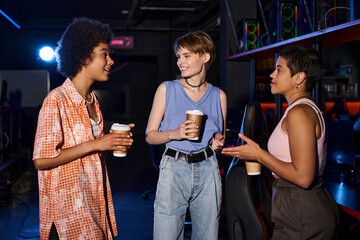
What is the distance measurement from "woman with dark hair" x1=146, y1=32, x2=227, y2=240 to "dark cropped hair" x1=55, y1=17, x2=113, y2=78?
0.44m

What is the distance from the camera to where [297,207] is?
1.46m

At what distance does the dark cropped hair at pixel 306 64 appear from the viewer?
1595mm

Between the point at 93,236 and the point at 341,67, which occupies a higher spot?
the point at 341,67

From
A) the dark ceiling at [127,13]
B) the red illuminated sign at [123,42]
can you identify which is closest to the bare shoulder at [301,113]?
the dark ceiling at [127,13]

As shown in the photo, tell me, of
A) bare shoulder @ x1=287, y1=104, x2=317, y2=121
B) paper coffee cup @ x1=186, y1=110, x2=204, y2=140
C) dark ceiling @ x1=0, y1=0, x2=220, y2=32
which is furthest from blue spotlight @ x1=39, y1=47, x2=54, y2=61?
bare shoulder @ x1=287, y1=104, x2=317, y2=121

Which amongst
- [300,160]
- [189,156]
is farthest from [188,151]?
[300,160]

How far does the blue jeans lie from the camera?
1784 mm

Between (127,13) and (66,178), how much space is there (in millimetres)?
8299

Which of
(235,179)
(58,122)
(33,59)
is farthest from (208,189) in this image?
(33,59)

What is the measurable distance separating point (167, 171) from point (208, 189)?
231 mm

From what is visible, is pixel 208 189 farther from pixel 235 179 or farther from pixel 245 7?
pixel 245 7

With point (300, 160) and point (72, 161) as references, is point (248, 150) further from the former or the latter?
point (72, 161)

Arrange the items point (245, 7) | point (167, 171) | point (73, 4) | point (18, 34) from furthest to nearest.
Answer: point (18, 34)
point (73, 4)
point (245, 7)
point (167, 171)

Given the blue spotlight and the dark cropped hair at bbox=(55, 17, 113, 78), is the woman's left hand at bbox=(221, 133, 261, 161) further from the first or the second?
the blue spotlight
